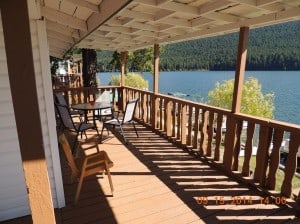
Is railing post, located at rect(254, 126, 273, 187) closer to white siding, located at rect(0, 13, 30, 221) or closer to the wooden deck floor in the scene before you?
the wooden deck floor

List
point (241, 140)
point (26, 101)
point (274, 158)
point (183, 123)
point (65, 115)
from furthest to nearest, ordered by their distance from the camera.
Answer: point (183, 123) → point (65, 115) → point (241, 140) → point (274, 158) → point (26, 101)

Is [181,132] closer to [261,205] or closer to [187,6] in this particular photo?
[261,205]

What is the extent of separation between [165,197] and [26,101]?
7.07ft

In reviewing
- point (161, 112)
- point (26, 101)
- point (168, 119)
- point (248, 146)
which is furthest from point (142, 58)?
point (26, 101)

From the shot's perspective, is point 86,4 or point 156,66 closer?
point 86,4

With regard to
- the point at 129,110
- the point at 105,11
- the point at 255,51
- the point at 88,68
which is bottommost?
the point at 129,110

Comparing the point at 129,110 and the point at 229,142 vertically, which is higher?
the point at 129,110

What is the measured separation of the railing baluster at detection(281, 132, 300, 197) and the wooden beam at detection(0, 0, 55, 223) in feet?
8.06

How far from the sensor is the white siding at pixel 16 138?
224 centimetres

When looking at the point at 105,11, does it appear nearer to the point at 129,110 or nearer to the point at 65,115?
the point at 65,115

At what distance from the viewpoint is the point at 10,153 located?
7.90ft

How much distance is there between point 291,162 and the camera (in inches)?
104

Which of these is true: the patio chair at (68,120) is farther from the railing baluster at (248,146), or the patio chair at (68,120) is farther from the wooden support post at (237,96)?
the railing baluster at (248,146)

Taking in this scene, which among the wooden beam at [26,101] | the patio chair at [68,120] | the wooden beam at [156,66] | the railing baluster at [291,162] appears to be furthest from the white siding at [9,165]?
the wooden beam at [156,66]
